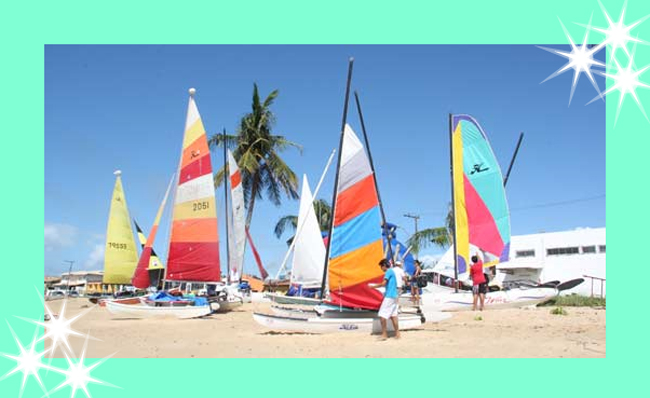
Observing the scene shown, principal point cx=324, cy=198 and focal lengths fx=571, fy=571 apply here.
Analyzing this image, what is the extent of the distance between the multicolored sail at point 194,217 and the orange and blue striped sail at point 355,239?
18.2 feet

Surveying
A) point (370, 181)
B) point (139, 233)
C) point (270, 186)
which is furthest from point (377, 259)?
point (270, 186)

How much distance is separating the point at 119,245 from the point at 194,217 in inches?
167

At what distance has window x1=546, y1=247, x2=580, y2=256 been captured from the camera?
19797mm

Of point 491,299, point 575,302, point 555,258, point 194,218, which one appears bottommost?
point 575,302

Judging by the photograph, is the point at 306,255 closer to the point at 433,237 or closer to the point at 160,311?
the point at 160,311

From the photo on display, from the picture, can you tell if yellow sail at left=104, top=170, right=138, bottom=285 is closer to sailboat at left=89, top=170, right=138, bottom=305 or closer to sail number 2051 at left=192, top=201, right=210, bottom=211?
sailboat at left=89, top=170, right=138, bottom=305

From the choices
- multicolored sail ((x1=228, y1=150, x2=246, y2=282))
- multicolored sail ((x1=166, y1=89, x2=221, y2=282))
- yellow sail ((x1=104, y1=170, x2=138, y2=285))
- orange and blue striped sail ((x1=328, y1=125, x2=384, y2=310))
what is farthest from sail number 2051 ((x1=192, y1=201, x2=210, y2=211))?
orange and blue striped sail ((x1=328, y1=125, x2=384, y2=310))

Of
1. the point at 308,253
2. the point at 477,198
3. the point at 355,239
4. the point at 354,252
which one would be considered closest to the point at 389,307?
the point at 354,252

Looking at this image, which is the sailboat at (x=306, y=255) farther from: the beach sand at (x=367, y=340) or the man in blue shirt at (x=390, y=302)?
the man in blue shirt at (x=390, y=302)

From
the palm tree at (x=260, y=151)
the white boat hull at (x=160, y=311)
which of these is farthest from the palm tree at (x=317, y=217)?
the white boat hull at (x=160, y=311)

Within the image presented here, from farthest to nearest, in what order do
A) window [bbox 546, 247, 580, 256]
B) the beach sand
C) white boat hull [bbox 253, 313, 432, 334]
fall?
window [bbox 546, 247, 580, 256] < white boat hull [bbox 253, 313, 432, 334] < the beach sand

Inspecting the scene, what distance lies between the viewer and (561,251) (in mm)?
20203

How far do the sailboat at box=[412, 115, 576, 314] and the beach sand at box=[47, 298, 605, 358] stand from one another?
221cm

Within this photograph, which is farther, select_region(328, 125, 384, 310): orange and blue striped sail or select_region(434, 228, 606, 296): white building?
select_region(434, 228, 606, 296): white building
